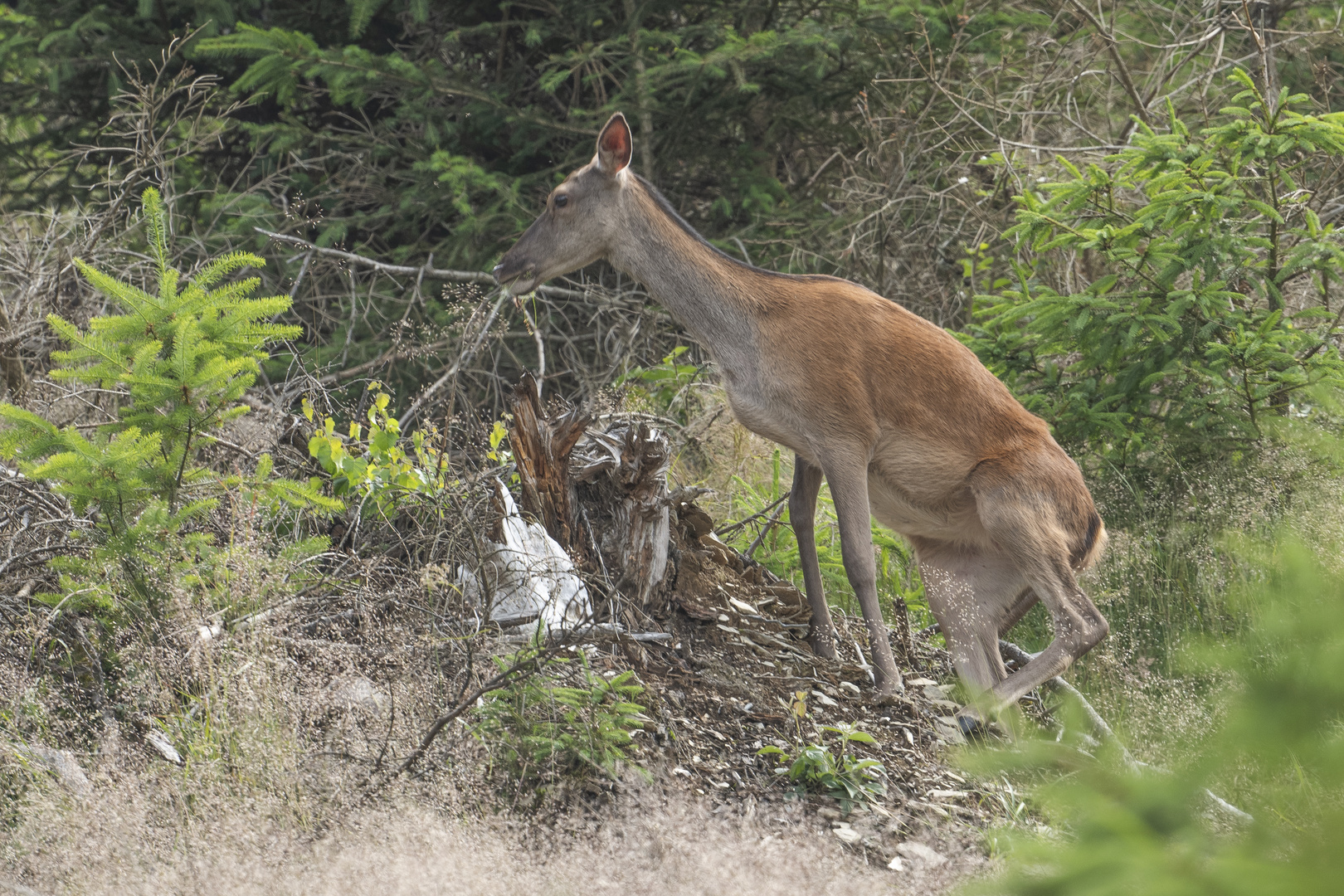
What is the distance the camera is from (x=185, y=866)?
2.96 m

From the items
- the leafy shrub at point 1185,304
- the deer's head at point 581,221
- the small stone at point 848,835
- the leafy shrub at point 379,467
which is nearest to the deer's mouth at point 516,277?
the deer's head at point 581,221

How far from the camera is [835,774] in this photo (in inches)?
156

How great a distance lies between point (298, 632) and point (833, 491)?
228 cm

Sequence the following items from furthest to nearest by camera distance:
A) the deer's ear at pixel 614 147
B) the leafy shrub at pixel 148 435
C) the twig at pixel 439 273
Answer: the twig at pixel 439 273, the deer's ear at pixel 614 147, the leafy shrub at pixel 148 435

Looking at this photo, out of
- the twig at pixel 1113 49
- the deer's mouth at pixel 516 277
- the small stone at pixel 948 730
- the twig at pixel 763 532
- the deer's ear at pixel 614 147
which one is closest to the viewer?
the small stone at pixel 948 730

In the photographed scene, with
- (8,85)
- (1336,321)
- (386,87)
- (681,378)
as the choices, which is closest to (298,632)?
(681,378)

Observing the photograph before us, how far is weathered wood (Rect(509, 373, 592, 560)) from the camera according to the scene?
4922 mm

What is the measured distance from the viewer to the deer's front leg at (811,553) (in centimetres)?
509

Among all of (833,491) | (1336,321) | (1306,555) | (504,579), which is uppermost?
(1306,555)

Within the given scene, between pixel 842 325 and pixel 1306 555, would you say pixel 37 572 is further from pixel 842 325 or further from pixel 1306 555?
pixel 1306 555

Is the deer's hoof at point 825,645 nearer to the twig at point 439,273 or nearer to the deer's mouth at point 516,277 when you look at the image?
the deer's mouth at point 516,277

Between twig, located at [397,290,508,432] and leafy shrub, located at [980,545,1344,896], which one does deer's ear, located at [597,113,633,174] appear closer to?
twig, located at [397,290,508,432]

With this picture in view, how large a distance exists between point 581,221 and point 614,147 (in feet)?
1.24

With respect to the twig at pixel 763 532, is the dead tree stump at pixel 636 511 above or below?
above
